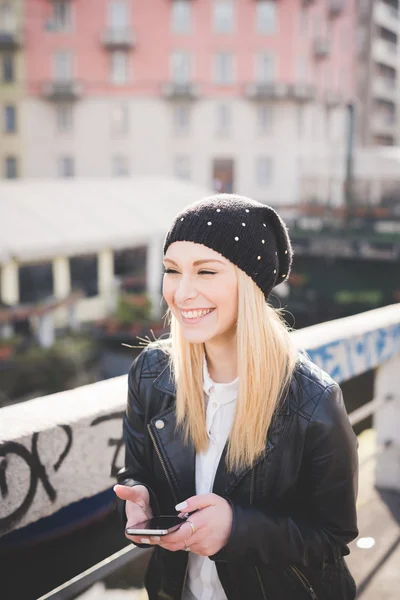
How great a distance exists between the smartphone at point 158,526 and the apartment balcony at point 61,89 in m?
32.5

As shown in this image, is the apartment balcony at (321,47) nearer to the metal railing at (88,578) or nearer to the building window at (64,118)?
the building window at (64,118)

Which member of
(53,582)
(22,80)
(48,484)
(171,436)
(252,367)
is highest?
(22,80)

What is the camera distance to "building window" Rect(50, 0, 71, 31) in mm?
31234

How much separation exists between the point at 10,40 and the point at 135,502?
32.8 m

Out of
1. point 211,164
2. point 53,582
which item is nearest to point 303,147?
point 211,164

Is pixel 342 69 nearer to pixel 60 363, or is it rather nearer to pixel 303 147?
pixel 303 147

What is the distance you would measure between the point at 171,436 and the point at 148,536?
0.25 m

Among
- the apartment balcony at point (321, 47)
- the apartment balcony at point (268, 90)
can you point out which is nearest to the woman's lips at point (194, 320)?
the apartment balcony at point (268, 90)

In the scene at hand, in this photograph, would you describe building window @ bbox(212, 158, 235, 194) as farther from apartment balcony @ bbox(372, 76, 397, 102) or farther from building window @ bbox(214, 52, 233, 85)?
apartment balcony @ bbox(372, 76, 397, 102)

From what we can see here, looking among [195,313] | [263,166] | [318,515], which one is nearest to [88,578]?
[318,515]

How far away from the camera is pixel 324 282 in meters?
21.2

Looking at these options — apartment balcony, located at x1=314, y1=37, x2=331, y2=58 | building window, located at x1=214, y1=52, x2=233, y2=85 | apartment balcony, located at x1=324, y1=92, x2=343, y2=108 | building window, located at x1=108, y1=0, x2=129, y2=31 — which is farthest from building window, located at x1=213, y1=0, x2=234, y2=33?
apartment balcony, located at x1=324, y1=92, x2=343, y2=108

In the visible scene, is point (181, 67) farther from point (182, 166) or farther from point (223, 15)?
point (182, 166)

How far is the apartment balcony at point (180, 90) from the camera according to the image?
31.8 metres
